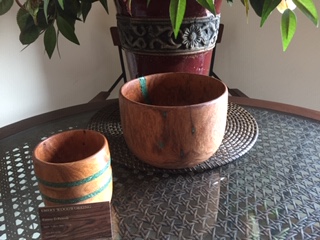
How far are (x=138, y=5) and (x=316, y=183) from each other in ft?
1.28

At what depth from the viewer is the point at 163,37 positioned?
2.10 ft

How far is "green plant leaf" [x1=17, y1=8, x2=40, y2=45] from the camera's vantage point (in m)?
0.64

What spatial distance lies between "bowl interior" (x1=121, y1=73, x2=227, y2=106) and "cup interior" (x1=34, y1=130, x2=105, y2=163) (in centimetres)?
12

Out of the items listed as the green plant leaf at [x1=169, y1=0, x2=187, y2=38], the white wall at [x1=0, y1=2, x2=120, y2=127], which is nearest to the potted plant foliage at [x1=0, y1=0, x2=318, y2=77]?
the green plant leaf at [x1=169, y1=0, x2=187, y2=38]

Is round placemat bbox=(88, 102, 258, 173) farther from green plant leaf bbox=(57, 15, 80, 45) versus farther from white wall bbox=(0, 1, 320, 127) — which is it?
white wall bbox=(0, 1, 320, 127)

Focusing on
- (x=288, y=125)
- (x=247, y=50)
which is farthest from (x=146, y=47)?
(x=247, y=50)

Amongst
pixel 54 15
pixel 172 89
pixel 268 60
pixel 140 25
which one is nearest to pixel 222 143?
pixel 172 89

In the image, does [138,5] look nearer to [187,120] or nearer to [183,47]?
[183,47]

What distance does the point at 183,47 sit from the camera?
0.65 metres

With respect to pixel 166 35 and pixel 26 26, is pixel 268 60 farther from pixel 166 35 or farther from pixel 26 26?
pixel 26 26

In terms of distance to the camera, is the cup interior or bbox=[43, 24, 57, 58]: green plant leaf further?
bbox=[43, 24, 57, 58]: green plant leaf

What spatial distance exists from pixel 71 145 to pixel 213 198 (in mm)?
209

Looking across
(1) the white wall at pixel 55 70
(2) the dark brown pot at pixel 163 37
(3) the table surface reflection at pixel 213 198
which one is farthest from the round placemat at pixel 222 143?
(1) the white wall at pixel 55 70

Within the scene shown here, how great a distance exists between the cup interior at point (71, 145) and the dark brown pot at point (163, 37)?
21cm
